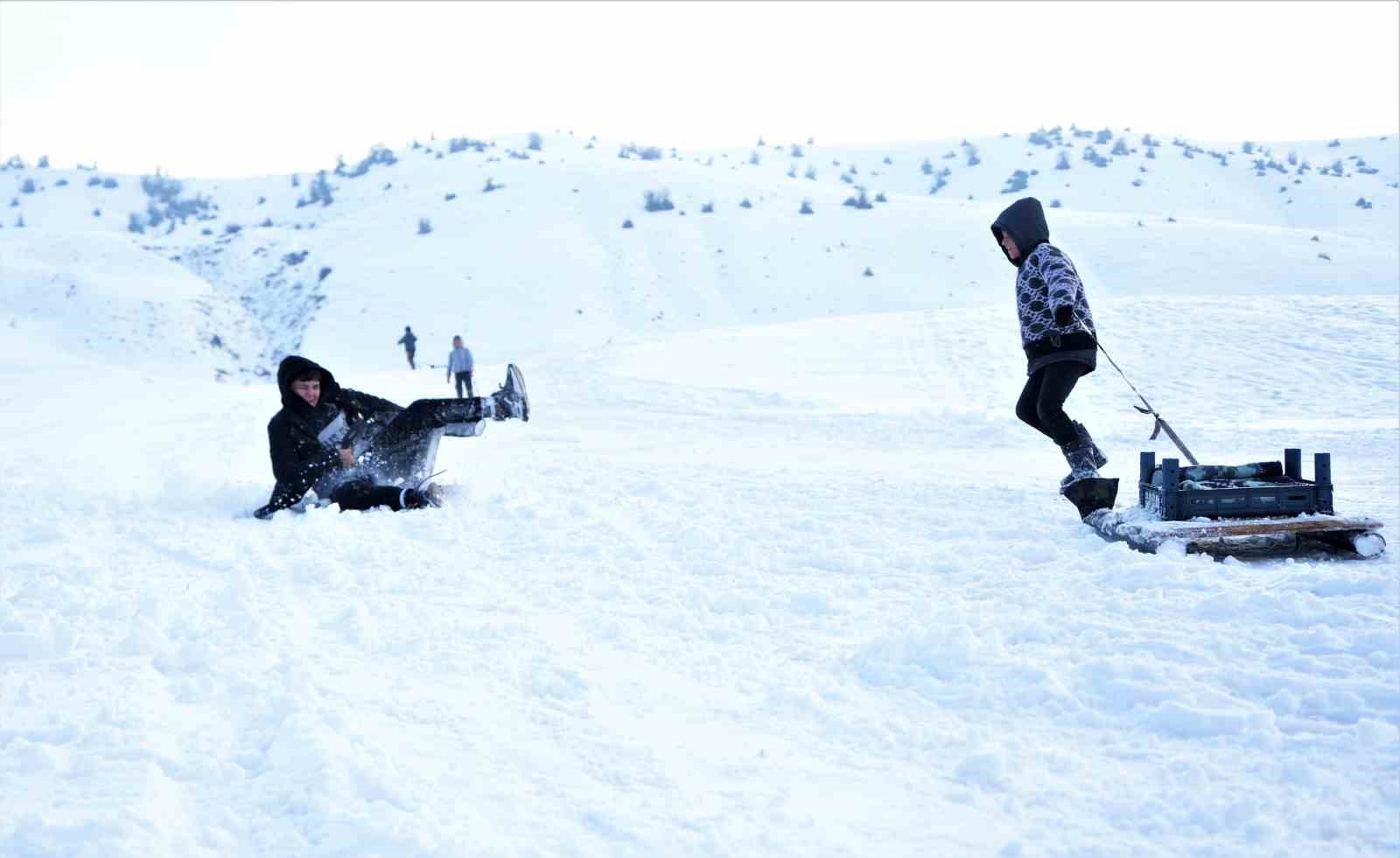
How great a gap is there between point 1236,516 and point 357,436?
557 cm

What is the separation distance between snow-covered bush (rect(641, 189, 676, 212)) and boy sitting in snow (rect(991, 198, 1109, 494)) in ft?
112

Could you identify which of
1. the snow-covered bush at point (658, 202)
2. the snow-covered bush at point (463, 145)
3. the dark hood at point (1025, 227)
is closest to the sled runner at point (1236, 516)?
the dark hood at point (1025, 227)

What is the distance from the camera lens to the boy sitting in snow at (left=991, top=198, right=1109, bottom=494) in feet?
19.1

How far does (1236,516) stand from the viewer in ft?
Answer: 17.6

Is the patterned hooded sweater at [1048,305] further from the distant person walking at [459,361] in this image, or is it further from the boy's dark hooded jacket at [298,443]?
the distant person walking at [459,361]

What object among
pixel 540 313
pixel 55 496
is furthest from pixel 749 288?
pixel 55 496

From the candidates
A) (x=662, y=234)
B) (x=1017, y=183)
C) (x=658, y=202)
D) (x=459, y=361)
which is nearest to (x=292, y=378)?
(x=459, y=361)

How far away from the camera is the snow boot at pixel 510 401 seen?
761 centimetres

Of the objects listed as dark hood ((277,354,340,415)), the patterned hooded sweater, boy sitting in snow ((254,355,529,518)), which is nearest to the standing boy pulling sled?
the patterned hooded sweater

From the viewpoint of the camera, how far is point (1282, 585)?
14.4 feet

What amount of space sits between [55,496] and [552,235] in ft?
99.9

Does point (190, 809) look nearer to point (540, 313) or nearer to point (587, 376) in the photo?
point (587, 376)

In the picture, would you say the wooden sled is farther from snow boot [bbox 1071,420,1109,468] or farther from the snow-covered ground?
snow boot [bbox 1071,420,1109,468]

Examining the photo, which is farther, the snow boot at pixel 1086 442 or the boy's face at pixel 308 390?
the boy's face at pixel 308 390
